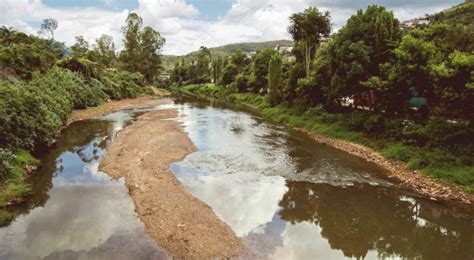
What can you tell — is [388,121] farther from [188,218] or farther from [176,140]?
[188,218]

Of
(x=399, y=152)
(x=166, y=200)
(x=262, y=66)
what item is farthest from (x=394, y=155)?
(x=262, y=66)

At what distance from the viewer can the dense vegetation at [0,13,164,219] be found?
2172 centimetres

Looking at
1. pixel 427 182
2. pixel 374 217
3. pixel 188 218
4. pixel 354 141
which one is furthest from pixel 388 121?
pixel 188 218

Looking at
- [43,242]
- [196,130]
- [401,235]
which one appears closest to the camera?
[43,242]

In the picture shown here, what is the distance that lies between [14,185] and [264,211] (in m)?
13.0

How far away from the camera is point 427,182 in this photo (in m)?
22.5

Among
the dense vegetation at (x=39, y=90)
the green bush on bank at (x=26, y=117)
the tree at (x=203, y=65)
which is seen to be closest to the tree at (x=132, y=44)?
the dense vegetation at (x=39, y=90)

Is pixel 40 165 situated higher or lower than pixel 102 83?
lower

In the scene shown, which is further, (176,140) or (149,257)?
(176,140)

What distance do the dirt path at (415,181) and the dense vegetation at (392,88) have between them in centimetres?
58

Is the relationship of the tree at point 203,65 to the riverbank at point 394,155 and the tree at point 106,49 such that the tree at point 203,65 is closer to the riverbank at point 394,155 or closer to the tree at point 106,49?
the tree at point 106,49

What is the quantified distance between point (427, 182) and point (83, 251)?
63.0 ft

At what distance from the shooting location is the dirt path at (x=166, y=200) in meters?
14.8

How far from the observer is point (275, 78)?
5138cm
